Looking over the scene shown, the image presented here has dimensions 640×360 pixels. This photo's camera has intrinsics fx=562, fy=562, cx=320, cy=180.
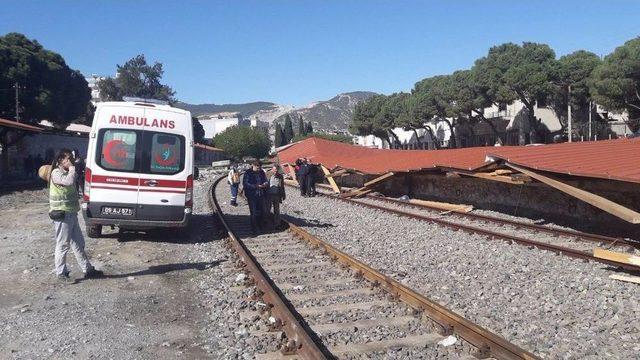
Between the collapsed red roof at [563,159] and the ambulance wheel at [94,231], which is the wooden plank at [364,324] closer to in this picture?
the collapsed red roof at [563,159]

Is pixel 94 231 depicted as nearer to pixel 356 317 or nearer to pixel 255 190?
pixel 255 190

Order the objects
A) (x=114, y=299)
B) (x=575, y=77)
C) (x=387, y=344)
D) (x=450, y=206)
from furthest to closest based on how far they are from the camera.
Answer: (x=575, y=77)
(x=450, y=206)
(x=114, y=299)
(x=387, y=344)

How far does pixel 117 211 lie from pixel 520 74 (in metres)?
45.4

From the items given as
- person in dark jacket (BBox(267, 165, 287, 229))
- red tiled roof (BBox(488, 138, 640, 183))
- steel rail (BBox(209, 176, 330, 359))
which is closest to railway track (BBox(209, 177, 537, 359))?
steel rail (BBox(209, 176, 330, 359))

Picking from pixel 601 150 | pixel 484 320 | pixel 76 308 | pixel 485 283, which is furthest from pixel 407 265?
pixel 601 150

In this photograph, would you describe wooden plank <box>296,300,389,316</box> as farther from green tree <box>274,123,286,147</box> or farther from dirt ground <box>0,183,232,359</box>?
green tree <box>274,123,286,147</box>

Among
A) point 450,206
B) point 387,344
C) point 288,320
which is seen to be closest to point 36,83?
point 450,206

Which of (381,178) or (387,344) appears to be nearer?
(387,344)

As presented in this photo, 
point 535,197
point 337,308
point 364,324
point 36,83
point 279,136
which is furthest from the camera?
point 279,136

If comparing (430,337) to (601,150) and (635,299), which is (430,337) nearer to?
(635,299)

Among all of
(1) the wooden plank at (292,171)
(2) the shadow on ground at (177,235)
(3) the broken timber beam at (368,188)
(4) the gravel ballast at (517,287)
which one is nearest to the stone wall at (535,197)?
(3) the broken timber beam at (368,188)

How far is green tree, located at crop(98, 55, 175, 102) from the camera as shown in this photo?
3864 inches

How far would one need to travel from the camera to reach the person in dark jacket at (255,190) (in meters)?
12.4

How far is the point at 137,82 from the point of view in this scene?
10125 centimetres
